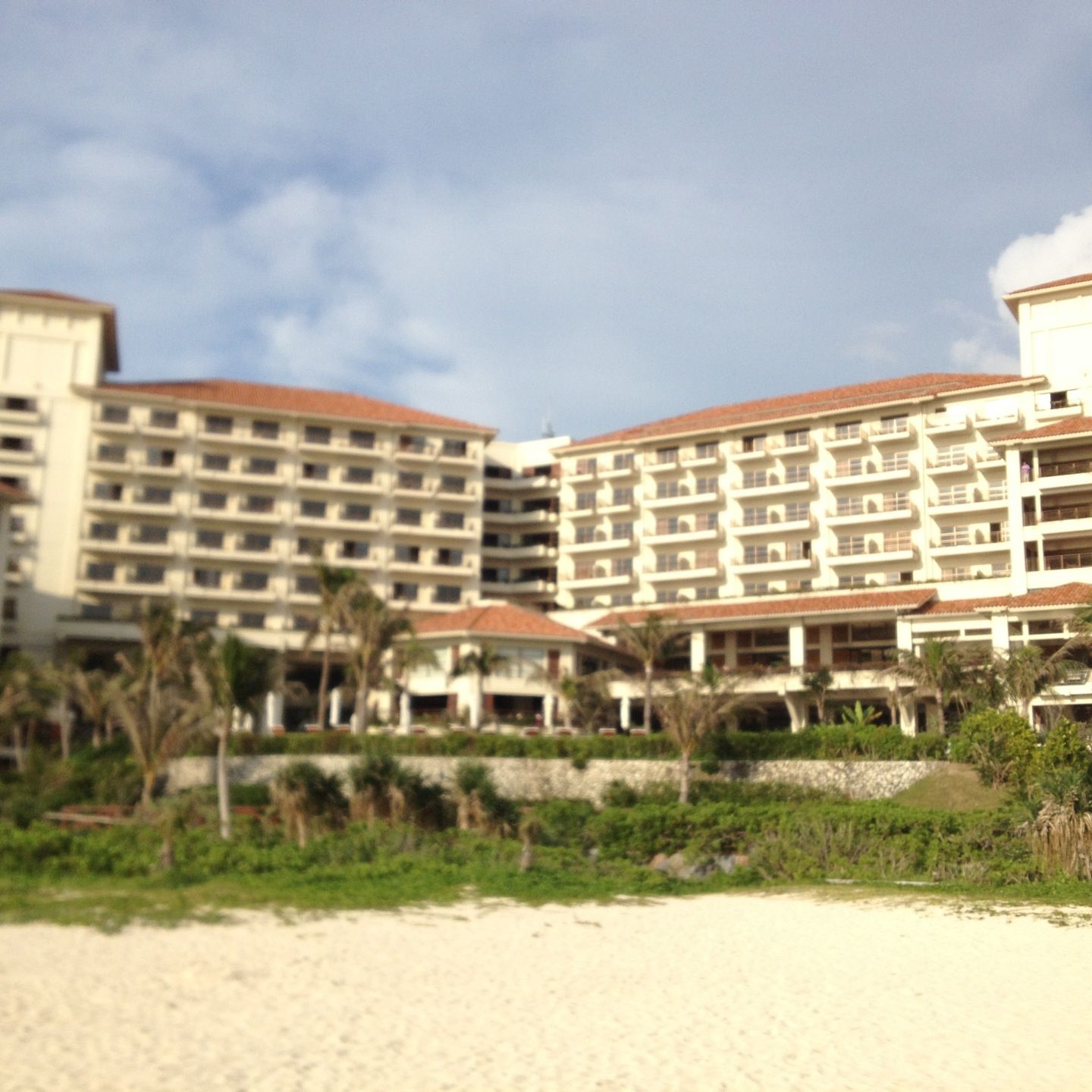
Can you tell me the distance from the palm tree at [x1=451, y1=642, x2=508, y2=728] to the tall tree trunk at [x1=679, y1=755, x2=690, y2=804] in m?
12.7

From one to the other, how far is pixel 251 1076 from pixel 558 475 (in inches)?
2995

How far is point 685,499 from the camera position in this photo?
78562 millimetres

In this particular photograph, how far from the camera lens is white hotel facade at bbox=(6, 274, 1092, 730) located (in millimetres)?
67438

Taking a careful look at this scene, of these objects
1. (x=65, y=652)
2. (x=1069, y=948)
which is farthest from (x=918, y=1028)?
(x=65, y=652)

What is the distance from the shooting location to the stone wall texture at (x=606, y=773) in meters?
Answer: 43.2

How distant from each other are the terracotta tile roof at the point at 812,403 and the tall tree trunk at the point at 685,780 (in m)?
36.9

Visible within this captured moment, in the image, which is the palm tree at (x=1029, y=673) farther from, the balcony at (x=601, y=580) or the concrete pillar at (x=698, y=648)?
the balcony at (x=601, y=580)

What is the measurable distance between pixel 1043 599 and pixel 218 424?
5405 centimetres

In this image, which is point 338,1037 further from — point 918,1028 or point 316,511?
point 316,511

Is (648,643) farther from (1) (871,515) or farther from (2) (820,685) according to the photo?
(1) (871,515)

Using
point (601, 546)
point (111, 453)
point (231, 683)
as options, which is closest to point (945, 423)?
point (601, 546)

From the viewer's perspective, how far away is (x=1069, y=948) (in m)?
19.5

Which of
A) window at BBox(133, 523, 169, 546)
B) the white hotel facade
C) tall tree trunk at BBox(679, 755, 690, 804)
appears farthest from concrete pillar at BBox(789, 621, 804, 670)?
window at BBox(133, 523, 169, 546)

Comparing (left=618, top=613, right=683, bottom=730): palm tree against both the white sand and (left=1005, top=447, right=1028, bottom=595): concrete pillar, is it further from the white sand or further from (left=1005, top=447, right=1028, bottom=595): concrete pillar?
the white sand
